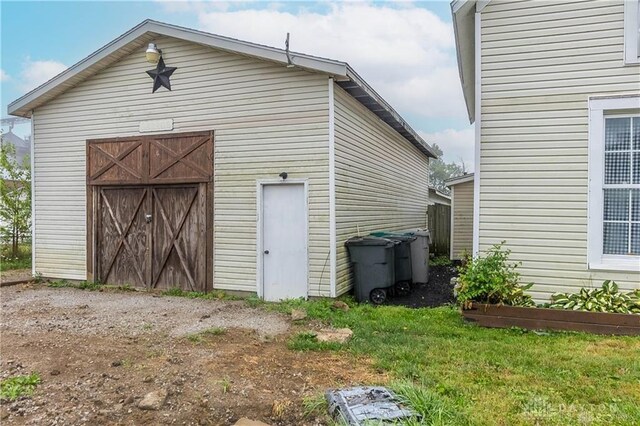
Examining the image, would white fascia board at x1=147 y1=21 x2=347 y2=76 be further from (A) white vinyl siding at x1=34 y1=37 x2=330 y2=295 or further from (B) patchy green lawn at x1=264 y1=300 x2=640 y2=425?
(B) patchy green lawn at x1=264 y1=300 x2=640 y2=425

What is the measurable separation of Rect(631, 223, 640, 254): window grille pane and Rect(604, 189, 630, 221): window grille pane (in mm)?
139

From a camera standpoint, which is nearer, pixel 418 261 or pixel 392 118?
pixel 418 261

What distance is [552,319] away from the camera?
505 cm

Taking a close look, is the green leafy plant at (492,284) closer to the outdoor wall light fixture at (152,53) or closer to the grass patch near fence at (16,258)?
the outdoor wall light fixture at (152,53)

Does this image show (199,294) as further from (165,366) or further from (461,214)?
(461,214)

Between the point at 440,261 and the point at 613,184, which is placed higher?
the point at 613,184

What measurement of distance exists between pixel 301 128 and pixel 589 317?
199 inches

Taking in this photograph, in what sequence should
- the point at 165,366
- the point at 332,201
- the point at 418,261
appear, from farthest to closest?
1. the point at 418,261
2. the point at 332,201
3. the point at 165,366

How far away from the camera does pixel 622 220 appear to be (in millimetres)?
5289

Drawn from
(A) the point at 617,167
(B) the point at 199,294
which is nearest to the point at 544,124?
(A) the point at 617,167

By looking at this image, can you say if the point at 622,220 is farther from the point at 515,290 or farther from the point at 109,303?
the point at 109,303

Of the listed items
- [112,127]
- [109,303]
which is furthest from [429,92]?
[109,303]

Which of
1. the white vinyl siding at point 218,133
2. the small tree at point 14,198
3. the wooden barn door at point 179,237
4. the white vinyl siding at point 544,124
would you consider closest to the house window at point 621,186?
the white vinyl siding at point 544,124

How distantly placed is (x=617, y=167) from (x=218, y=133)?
21.2ft
